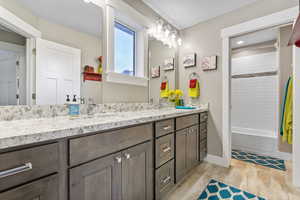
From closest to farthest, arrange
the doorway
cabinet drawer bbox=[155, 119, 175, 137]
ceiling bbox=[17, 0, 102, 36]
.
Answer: ceiling bbox=[17, 0, 102, 36], cabinet drawer bbox=[155, 119, 175, 137], the doorway

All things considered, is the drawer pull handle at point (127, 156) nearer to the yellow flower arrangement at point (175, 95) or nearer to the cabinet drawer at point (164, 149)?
the cabinet drawer at point (164, 149)

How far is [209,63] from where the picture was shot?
2.27 metres

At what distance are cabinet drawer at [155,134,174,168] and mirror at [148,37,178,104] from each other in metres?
0.84

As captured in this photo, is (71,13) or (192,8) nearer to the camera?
(71,13)

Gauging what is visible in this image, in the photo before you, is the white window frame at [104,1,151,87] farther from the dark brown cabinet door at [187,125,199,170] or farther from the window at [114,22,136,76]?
the dark brown cabinet door at [187,125,199,170]

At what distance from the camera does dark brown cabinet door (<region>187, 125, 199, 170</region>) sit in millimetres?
1729

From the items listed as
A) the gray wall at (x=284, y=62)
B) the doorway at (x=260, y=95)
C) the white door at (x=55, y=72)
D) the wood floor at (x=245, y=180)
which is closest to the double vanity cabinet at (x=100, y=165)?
the wood floor at (x=245, y=180)

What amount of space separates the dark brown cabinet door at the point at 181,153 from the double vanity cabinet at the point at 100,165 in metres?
0.01

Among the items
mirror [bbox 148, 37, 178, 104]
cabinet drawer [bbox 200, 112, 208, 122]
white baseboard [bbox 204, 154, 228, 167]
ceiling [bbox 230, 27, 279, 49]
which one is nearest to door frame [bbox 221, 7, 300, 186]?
white baseboard [bbox 204, 154, 228, 167]

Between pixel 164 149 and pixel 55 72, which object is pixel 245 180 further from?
pixel 55 72

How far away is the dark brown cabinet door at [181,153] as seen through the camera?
1.51 metres

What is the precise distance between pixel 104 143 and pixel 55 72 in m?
0.74

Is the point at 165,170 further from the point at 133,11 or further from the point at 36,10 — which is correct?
the point at 133,11

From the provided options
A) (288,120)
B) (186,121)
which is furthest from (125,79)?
(288,120)
